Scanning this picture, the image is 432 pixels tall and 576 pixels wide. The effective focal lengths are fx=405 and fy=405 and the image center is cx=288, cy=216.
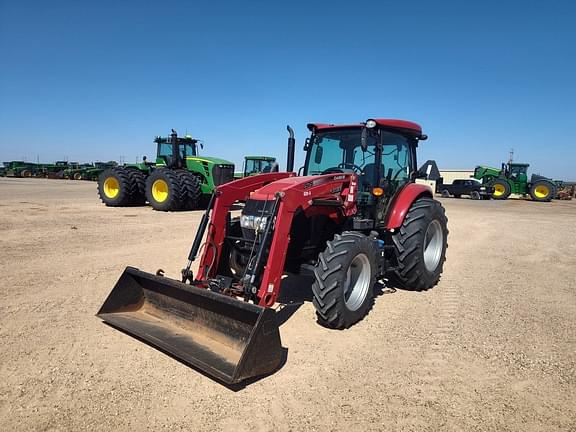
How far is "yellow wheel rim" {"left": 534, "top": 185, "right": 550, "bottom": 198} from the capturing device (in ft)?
95.4

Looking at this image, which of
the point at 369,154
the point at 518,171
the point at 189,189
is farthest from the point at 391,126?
the point at 518,171

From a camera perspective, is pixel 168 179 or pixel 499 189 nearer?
pixel 168 179

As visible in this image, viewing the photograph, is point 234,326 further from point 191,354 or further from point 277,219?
point 277,219

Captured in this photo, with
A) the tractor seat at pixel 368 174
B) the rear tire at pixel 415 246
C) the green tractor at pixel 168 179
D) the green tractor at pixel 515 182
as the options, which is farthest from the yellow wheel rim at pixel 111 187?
the green tractor at pixel 515 182

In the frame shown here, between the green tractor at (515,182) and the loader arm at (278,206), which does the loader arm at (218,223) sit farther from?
the green tractor at (515,182)

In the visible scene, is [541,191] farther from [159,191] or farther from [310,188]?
[310,188]

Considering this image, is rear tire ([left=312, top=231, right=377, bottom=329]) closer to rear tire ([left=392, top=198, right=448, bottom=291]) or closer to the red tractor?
the red tractor

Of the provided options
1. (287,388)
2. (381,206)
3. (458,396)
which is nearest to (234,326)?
(287,388)

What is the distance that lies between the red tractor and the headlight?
15 millimetres

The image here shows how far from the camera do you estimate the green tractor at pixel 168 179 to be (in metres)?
14.1

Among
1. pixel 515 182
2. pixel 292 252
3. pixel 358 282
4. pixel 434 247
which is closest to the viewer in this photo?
pixel 358 282

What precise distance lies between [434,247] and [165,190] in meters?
10.6

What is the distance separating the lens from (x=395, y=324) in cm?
436

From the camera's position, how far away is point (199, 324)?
144 inches
